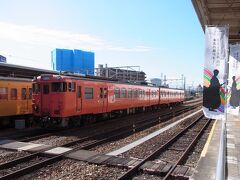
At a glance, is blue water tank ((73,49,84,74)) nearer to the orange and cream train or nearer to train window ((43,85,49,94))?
the orange and cream train

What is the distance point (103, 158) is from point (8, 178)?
3.18m

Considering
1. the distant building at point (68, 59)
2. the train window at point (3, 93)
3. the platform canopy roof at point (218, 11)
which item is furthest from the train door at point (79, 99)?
the distant building at point (68, 59)

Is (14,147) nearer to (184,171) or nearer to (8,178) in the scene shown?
(8,178)

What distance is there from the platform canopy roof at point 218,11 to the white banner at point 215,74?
364 cm

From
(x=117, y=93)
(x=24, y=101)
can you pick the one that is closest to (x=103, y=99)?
(x=117, y=93)

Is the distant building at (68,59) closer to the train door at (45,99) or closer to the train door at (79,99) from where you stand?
the train door at (79,99)

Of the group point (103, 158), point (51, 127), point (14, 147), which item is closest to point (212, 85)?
point (103, 158)

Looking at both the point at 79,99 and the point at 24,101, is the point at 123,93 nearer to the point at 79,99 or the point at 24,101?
the point at 79,99

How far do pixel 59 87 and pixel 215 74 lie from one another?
11459 millimetres

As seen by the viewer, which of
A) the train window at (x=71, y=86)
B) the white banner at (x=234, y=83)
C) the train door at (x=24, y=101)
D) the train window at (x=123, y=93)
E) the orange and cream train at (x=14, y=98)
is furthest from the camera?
the train window at (x=123, y=93)

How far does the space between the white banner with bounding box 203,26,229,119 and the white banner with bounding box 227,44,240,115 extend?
79.0 inches

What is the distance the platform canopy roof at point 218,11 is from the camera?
10.5 metres

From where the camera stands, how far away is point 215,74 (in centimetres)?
679

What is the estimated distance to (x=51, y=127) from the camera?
714 inches
